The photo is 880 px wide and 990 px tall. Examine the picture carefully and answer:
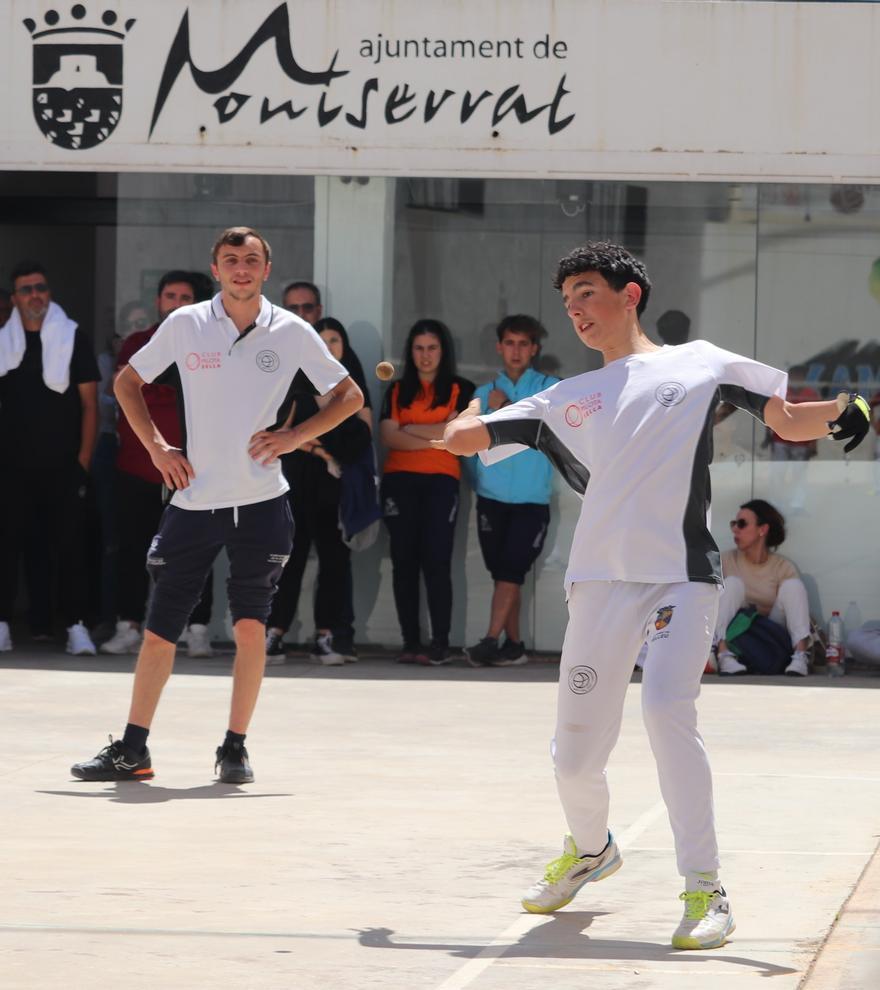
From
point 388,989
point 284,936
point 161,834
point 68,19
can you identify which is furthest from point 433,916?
point 68,19

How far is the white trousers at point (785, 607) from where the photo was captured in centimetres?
1114

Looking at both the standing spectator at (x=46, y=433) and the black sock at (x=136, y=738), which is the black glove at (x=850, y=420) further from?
the standing spectator at (x=46, y=433)

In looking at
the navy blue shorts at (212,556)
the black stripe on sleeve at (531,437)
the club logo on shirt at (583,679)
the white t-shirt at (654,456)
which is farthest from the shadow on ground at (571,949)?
the navy blue shorts at (212,556)

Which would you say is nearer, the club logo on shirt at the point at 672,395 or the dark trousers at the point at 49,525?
the club logo on shirt at the point at 672,395

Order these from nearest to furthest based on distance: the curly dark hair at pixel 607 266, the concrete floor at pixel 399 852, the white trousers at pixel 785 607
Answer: the concrete floor at pixel 399 852
the curly dark hair at pixel 607 266
the white trousers at pixel 785 607

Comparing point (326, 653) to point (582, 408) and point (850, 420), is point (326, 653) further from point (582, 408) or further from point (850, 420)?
point (850, 420)

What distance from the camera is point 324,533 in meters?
11.4

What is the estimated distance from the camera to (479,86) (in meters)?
11.6

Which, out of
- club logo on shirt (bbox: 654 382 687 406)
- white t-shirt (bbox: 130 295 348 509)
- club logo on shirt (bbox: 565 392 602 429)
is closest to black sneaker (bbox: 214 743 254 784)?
white t-shirt (bbox: 130 295 348 509)

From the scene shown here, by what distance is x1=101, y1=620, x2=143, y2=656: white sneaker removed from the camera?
38.1ft

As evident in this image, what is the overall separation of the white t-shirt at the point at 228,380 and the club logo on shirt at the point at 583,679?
8.16 feet

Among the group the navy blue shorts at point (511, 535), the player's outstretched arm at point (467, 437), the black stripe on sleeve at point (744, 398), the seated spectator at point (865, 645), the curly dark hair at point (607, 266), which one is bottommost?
the seated spectator at point (865, 645)

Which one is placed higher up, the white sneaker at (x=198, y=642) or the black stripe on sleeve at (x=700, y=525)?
the black stripe on sleeve at (x=700, y=525)

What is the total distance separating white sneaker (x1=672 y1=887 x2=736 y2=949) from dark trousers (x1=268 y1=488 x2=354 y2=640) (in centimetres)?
663
